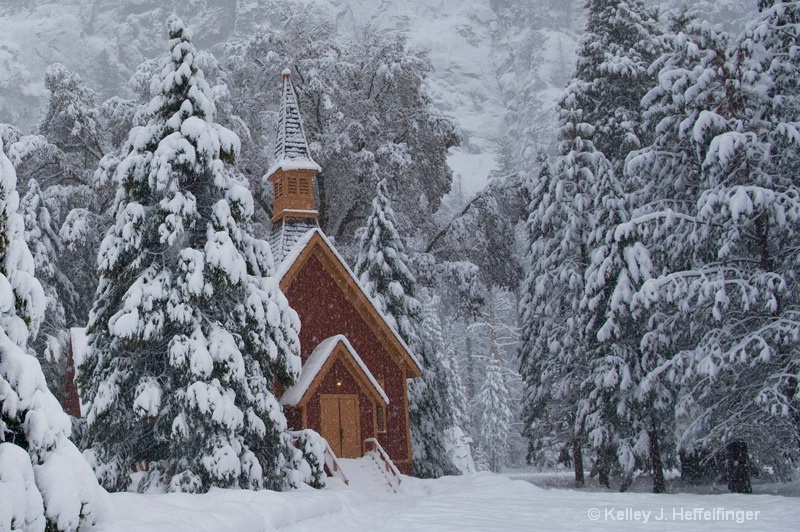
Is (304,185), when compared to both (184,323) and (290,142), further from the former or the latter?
(184,323)

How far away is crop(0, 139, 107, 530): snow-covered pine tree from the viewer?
6.43m

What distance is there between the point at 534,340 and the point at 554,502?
1419 cm

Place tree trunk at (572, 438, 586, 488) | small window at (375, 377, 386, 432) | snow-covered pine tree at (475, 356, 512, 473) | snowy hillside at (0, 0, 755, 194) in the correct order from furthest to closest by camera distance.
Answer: snowy hillside at (0, 0, 755, 194), snow-covered pine tree at (475, 356, 512, 473), tree trunk at (572, 438, 586, 488), small window at (375, 377, 386, 432)

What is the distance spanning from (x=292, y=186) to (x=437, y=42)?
146907 mm

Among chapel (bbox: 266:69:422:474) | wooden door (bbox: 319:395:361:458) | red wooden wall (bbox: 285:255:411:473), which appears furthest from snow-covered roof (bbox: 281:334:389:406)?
wooden door (bbox: 319:395:361:458)

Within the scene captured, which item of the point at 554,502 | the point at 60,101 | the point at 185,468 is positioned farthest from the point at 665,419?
the point at 60,101

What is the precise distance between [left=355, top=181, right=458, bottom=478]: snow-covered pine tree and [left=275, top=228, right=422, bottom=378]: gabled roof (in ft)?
4.79

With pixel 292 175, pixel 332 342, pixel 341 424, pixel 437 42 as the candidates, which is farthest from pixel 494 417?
pixel 437 42

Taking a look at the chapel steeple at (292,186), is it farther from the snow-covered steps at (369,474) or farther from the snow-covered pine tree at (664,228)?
the snow-covered pine tree at (664,228)

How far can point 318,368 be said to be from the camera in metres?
21.8

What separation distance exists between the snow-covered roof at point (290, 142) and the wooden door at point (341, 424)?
8603 millimetres

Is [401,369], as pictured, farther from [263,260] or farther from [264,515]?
[264,515]

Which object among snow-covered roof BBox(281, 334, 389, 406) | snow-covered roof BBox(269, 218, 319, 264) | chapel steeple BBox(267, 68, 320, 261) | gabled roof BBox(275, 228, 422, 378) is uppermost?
chapel steeple BBox(267, 68, 320, 261)

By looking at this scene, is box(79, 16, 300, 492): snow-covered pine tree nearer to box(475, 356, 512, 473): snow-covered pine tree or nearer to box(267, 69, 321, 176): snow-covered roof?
box(267, 69, 321, 176): snow-covered roof
